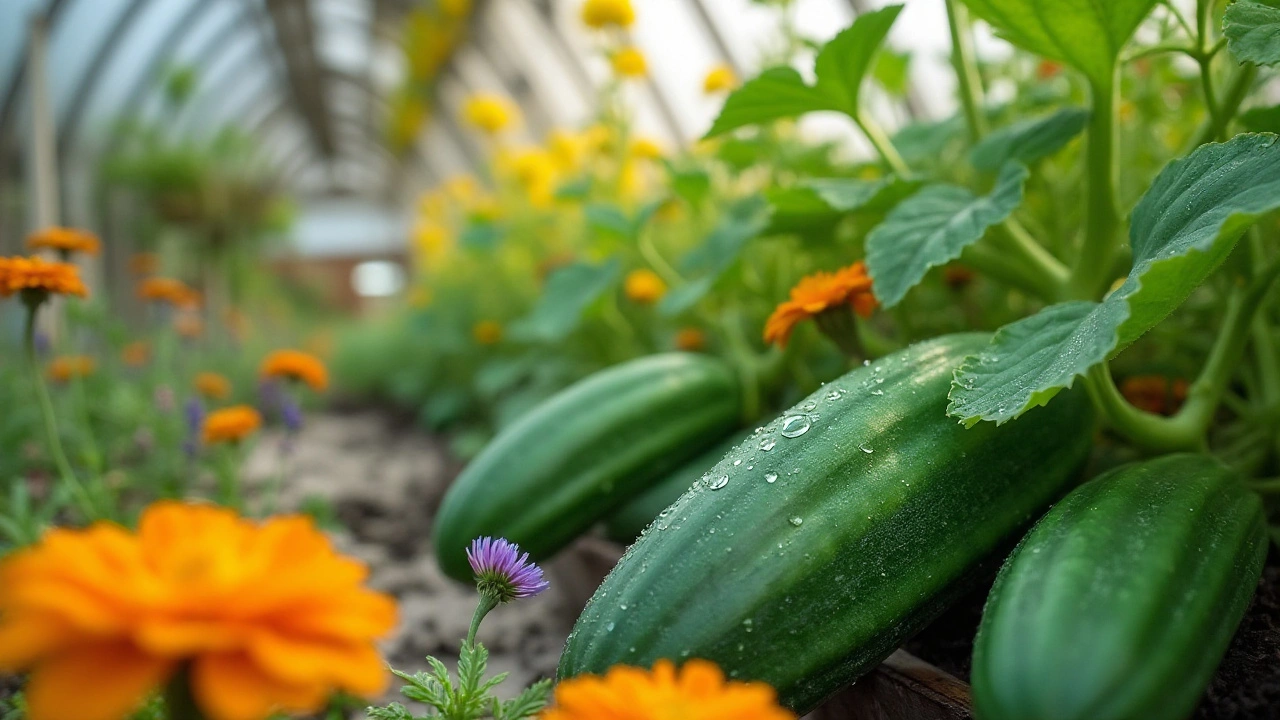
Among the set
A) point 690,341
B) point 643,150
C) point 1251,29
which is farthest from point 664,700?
point 643,150

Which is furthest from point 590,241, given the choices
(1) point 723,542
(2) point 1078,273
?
(1) point 723,542

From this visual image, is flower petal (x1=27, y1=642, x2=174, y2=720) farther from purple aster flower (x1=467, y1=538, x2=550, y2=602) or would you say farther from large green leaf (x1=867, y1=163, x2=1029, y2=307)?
large green leaf (x1=867, y1=163, x2=1029, y2=307)

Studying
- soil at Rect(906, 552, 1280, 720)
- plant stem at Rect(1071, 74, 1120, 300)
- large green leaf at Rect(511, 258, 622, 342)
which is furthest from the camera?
large green leaf at Rect(511, 258, 622, 342)

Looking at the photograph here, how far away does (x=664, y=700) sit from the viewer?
1.27 feet

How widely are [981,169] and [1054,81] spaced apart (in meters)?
0.60

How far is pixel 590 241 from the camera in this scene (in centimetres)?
206

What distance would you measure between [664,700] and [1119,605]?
0.30 m

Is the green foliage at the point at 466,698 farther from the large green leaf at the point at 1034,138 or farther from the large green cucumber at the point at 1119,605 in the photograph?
the large green leaf at the point at 1034,138

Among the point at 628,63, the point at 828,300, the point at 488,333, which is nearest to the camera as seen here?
the point at 828,300

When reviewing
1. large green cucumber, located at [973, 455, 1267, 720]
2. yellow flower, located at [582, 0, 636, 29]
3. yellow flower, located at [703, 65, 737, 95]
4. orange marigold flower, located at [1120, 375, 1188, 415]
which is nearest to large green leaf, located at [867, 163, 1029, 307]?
large green cucumber, located at [973, 455, 1267, 720]

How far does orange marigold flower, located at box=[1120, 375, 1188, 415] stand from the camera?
1004 millimetres

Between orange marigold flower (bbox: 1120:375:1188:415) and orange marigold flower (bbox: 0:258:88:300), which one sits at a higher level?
orange marigold flower (bbox: 0:258:88:300)

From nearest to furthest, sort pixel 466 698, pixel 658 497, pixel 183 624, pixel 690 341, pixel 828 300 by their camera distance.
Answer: pixel 183 624 < pixel 466 698 < pixel 828 300 < pixel 658 497 < pixel 690 341

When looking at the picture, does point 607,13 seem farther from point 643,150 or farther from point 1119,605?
point 1119,605
